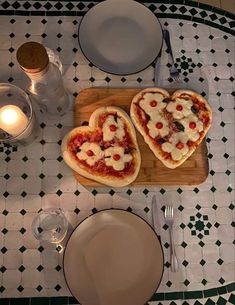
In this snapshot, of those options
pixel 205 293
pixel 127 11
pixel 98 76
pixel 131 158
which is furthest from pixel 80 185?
pixel 127 11

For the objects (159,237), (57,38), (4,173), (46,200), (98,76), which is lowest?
(159,237)

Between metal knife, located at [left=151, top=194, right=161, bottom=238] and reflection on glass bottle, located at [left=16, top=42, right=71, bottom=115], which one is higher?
reflection on glass bottle, located at [left=16, top=42, right=71, bottom=115]

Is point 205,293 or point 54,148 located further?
point 54,148

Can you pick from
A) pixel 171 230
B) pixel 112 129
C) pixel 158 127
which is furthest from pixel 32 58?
pixel 171 230

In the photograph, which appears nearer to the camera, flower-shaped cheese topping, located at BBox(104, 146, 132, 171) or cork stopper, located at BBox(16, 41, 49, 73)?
cork stopper, located at BBox(16, 41, 49, 73)

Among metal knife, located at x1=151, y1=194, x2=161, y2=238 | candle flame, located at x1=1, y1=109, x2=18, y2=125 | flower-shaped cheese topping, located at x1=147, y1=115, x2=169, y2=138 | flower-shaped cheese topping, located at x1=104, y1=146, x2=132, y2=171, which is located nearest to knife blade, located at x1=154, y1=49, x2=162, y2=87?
flower-shaped cheese topping, located at x1=147, y1=115, x2=169, y2=138

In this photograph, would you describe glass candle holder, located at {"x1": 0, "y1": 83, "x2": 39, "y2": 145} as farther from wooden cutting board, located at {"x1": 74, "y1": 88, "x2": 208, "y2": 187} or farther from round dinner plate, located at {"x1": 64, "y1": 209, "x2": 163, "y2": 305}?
round dinner plate, located at {"x1": 64, "y1": 209, "x2": 163, "y2": 305}

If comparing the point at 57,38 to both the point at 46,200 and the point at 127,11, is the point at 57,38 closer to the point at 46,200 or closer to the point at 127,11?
the point at 127,11
